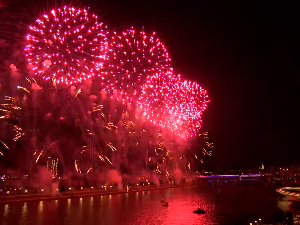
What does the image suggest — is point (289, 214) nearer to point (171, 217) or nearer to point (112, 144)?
point (171, 217)

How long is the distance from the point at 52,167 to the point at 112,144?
246 inches

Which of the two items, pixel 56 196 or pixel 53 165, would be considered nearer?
pixel 56 196

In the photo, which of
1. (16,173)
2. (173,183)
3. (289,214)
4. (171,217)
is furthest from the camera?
(173,183)

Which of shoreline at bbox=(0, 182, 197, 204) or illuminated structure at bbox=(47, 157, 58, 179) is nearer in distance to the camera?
shoreline at bbox=(0, 182, 197, 204)

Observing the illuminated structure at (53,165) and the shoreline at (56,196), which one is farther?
the illuminated structure at (53,165)

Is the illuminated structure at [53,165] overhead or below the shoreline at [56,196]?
overhead

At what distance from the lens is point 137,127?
37.8 meters

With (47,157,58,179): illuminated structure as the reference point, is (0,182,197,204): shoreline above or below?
below

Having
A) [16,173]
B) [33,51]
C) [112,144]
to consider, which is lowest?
[16,173]

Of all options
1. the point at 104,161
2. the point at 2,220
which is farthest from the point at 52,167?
the point at 2,220

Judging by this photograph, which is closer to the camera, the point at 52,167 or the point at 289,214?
the point at 289,214

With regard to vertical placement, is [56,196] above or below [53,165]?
below

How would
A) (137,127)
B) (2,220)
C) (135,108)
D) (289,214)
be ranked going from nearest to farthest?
(289,214)
(2,220)
(135,108)
(137,127)

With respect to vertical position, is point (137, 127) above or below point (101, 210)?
above
